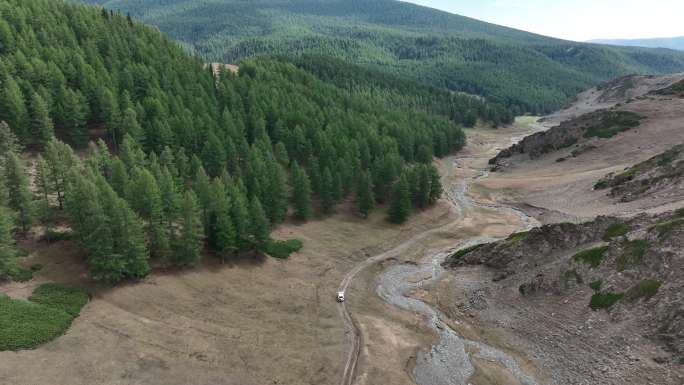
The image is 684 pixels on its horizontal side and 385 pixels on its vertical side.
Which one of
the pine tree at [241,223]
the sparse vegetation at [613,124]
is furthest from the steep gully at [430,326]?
the sparse vegetation at [613,124]

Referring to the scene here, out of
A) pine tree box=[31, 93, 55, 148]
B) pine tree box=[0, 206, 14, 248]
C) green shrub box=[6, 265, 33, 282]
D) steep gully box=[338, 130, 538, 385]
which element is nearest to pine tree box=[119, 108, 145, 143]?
pine tree box=[31, 93, 55, 148]

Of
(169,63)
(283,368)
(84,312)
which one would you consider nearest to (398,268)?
(283,368)

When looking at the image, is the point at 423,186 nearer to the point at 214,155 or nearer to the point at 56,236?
the point at 214,155

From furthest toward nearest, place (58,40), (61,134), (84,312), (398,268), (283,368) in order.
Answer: (58,40)
(61,134)
(398,268)
(84,312)
(283,368)

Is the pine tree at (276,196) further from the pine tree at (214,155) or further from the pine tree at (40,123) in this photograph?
the pine tree at (40,123)

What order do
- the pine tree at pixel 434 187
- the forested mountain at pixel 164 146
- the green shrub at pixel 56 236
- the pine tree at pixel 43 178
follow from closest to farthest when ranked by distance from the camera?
the forested mountain at pixel 164 146 < the green shrub at pixel 56 236 < the pine tree at pixel 43 178 < the pine tree at pixel 434 187

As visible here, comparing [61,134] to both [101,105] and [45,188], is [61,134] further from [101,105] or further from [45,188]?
[45,188]
